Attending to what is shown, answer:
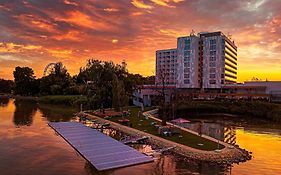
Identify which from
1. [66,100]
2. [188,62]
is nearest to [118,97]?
[66,100]

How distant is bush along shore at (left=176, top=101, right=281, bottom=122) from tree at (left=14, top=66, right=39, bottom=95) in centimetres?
10436

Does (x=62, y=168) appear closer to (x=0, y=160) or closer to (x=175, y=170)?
(x=0, y=160)

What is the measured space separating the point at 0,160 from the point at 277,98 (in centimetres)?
9440

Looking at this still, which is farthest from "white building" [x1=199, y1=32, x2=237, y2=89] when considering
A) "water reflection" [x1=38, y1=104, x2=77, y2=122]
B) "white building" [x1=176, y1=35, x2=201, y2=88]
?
"water reflection" [x1=38, y1=104, x2=77, y2=122]

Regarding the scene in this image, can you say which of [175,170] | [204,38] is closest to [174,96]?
[204,38]

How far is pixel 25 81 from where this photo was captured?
164375mm

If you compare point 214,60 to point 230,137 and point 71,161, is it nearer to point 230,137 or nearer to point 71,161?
point 230,137

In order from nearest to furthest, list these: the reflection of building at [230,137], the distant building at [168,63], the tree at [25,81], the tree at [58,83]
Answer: the reflection of building at [230,137] → the tree at [58,83] → the tree at [25,81] → the distant building at [168,63]

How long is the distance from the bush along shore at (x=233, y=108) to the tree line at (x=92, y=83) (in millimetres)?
19244

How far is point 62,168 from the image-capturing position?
26.8m

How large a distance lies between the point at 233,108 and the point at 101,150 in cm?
6291

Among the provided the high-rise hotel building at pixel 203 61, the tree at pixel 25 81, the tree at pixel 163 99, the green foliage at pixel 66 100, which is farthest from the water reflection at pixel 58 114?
the tree at pixel 25 81

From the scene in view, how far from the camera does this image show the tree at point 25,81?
537 feet

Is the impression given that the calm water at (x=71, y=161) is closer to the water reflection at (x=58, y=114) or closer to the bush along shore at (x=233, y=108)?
the water reflection at (x=58, y=114)
